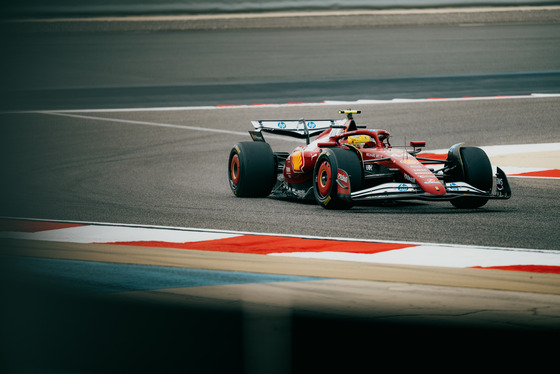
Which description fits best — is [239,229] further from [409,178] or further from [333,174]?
[409,178]

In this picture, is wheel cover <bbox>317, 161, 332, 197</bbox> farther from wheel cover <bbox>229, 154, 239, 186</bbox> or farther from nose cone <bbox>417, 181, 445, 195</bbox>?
wheel cover <bbox>229, 154, 239, 186</bbox>

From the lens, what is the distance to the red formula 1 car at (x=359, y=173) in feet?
25.2

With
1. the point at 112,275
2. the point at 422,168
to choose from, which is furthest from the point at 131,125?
the point at 112,275

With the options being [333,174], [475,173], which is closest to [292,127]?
[333,174]

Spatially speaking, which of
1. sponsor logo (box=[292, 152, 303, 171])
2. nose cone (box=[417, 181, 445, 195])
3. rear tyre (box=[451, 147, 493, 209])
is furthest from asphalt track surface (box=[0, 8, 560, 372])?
sponsor logo (box=[292, 152, 303, 171])

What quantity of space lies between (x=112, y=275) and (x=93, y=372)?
227 cm

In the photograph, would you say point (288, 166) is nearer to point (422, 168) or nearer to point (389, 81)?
point (422, 168)

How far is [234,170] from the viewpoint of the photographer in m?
9.43

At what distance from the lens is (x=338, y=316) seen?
4.29 m

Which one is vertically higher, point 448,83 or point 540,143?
point 448,83

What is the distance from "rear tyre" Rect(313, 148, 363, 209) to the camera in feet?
25.5

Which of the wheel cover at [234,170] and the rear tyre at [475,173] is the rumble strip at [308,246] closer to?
the rear tyre at [475,173]

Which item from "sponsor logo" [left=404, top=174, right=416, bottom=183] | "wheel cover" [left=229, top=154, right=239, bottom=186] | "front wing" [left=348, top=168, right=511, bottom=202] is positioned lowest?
"front wing" [left=348, top=168, right=511, bottom=202]

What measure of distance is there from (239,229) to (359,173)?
123cm
